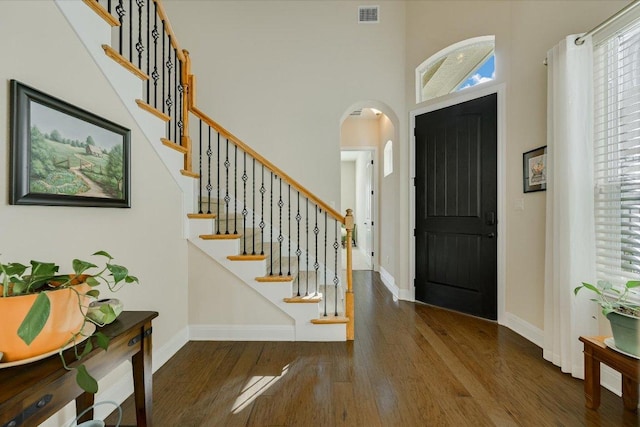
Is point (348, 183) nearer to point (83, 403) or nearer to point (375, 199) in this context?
point (375, 199)

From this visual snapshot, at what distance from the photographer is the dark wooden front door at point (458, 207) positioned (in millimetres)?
3021

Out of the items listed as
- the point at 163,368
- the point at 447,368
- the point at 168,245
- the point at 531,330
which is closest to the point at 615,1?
the point at 531,330

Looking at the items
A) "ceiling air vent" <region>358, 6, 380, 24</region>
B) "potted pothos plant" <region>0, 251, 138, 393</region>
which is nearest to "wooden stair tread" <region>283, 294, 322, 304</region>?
"potted pothos plant" <region>0, 251, 138, 393</region>

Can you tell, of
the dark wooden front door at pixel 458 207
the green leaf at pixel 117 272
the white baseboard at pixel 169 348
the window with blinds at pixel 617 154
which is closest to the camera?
the green leaf at pixel 117 272

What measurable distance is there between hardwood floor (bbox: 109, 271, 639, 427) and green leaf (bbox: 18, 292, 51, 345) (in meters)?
1.15

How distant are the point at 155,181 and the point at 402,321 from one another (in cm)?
276

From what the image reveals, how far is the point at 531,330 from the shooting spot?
2562mm

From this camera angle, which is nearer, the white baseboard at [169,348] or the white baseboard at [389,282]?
the white baseboard at [169,348]

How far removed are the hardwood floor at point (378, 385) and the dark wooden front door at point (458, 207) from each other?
0.61 m

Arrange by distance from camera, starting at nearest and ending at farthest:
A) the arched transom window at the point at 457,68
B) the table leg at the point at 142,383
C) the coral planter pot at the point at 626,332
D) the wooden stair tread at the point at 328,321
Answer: the table leg at the point at 142,383, the coral planter pot at the point at 626,332, the wooden stair tread at the point at 328,321, the arched transom window at the point at 457,68

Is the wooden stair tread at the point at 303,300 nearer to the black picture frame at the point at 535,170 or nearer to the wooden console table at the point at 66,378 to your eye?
the wooden console table at the point at 66,378

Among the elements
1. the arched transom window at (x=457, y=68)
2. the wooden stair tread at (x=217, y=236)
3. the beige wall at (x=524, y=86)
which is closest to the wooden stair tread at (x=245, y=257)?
the wooden stair tread at (x=217, y=236)

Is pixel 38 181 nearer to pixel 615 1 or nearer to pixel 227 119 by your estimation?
pixel 227 119

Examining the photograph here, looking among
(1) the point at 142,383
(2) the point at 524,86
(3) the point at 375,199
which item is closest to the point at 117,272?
(1) the point at 142,383
